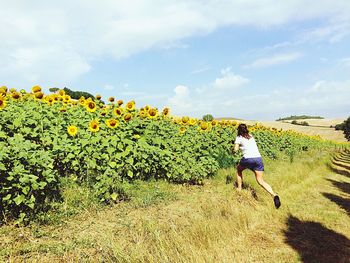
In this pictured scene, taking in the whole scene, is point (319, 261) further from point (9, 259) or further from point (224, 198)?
point (9, 259)

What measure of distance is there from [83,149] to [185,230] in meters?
2.49

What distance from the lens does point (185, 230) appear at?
509 cm

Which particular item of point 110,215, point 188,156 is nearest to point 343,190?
point 188,156

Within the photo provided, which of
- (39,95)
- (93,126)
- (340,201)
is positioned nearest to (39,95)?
(39,95)

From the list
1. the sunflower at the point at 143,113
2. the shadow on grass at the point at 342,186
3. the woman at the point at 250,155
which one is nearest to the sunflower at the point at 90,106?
the sunflower at the point at 143,113

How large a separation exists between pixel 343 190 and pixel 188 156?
6.19m

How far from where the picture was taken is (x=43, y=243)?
14.4ft

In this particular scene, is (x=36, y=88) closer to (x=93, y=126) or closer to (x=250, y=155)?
(x=93, y=126)

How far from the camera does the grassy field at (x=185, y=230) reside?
4251 millimetres

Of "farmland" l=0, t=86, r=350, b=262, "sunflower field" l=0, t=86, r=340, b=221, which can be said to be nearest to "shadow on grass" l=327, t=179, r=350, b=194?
"farmland" l=0, t=86, r=350, b=262

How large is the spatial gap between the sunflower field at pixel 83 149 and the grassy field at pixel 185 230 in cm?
37

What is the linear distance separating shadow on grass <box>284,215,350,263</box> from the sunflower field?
2591mm

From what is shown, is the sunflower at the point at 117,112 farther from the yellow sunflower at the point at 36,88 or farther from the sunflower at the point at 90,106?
the yellow sunflower at the point at 36,88

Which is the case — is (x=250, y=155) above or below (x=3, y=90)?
below
